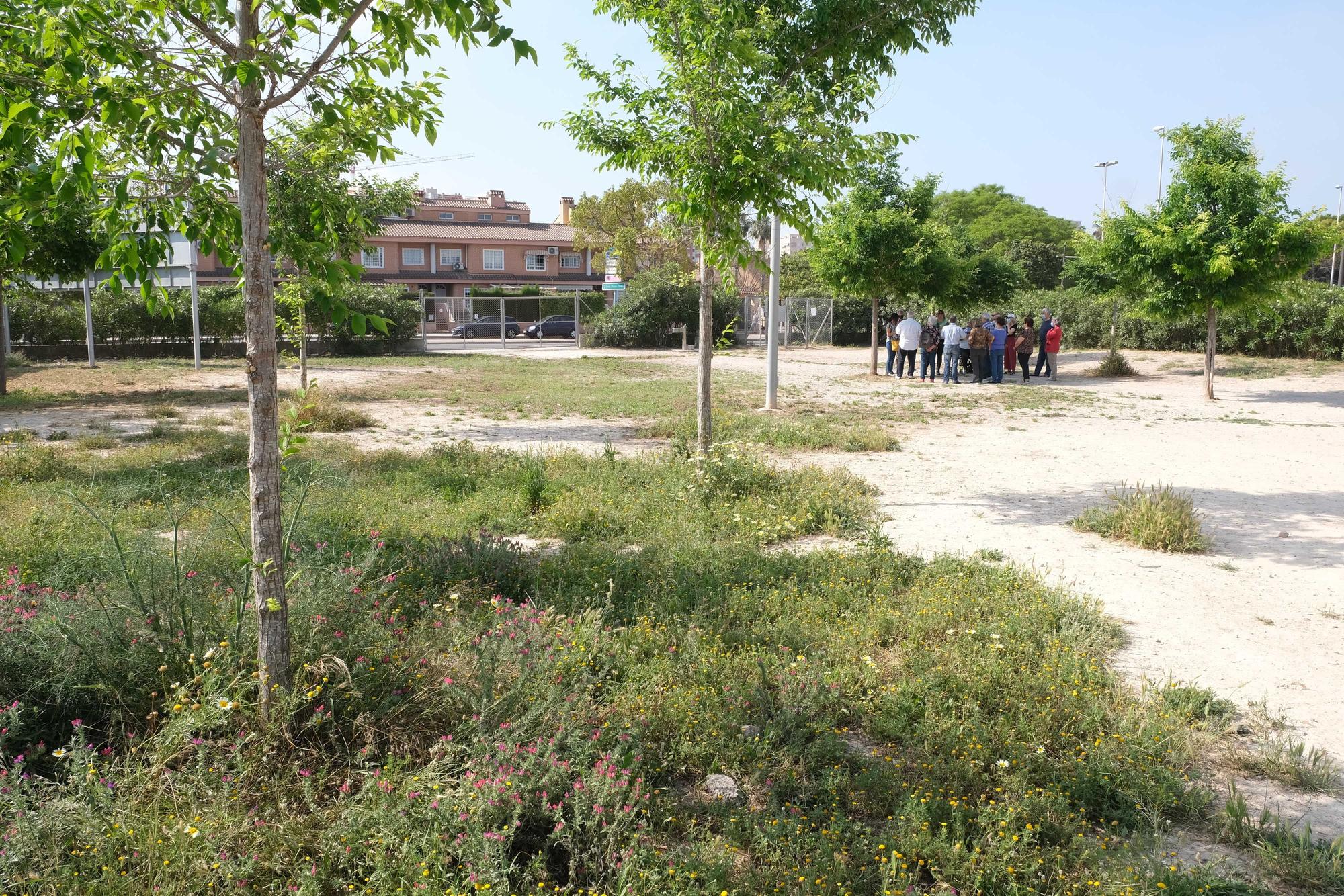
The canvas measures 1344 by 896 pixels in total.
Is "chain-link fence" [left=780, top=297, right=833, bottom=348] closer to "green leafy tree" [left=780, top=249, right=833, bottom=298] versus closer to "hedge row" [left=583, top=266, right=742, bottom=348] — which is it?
"hedge row" [left=583, top=266, right=742, bottom=348]

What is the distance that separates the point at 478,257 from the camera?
228 feet

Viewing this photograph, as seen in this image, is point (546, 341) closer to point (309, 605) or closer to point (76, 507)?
point (76, 507)

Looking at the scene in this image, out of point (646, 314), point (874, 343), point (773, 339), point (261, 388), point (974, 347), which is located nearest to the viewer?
point (261, 388)

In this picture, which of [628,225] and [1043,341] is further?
[628,225]

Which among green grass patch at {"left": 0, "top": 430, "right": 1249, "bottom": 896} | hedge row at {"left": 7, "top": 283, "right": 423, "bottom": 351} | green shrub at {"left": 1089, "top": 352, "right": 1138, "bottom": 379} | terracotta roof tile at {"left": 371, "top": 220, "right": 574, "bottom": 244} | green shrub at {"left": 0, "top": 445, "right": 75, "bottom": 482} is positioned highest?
terracotta roof tile at {"left": 371, "top": 220, "right": 574, "bottom": 244}

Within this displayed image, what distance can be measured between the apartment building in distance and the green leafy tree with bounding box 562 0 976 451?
53380mm

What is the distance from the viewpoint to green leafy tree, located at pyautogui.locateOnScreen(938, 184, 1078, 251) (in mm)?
68625

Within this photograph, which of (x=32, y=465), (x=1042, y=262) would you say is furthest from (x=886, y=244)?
(x=1042, y=262)

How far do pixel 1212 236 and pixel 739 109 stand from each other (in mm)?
13896

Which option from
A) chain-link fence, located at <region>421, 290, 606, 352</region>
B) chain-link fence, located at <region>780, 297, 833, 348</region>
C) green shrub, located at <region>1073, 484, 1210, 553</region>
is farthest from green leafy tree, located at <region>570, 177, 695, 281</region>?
green shrub, located at <region>1073, 484, 1210, 553</region>

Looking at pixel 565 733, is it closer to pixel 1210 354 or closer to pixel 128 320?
pixel 1210 354

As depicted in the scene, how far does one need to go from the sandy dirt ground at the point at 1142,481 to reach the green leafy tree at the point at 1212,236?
83.5 inches

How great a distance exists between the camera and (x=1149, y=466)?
10844 mm

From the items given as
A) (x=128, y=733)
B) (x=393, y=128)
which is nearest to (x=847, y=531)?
(x=393, y=128)
